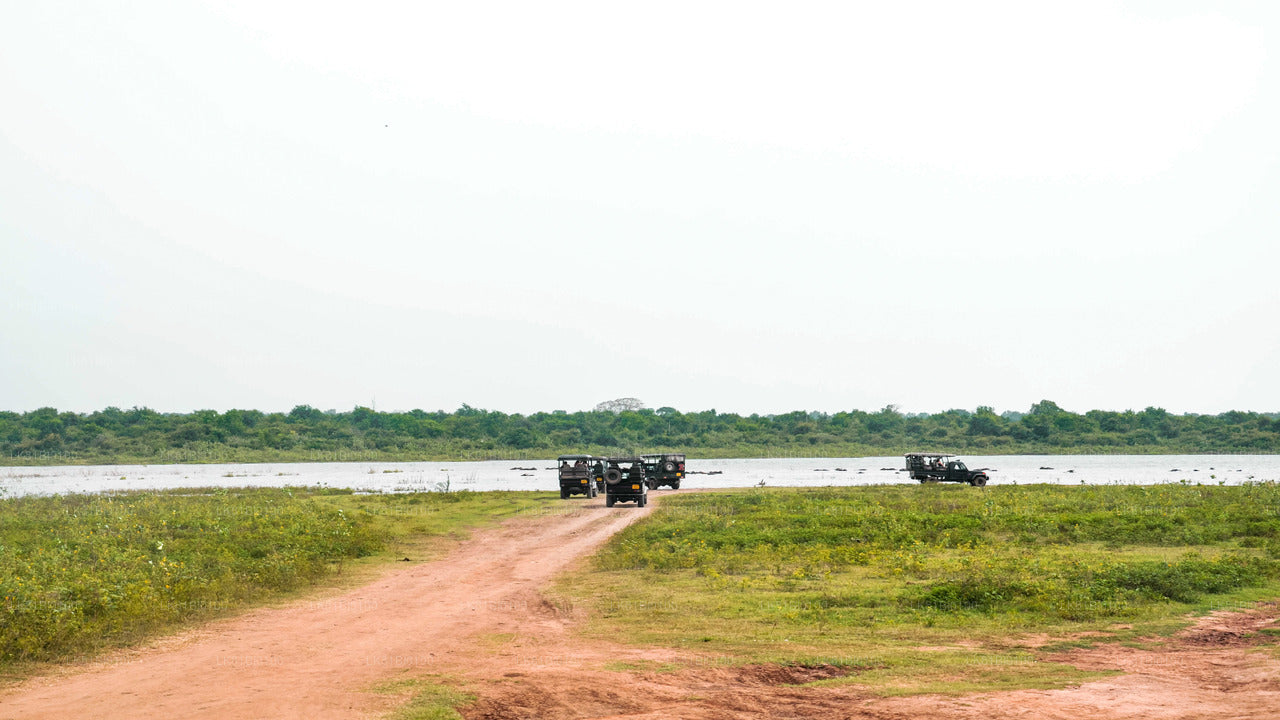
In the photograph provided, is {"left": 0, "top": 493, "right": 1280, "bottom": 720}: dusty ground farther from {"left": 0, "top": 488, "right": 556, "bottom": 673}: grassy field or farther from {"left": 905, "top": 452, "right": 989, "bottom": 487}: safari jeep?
{"left": 905, "top": 452, "right": 989, "bottom": 487}: safari jeep

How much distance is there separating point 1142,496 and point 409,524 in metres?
31.5

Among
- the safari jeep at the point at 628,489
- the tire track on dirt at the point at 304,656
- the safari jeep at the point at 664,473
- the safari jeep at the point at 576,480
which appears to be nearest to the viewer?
the tire track on dirt at the point at 304,656

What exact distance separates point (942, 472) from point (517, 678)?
5065 centimetres

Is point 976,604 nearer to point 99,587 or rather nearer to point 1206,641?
point 1206,641

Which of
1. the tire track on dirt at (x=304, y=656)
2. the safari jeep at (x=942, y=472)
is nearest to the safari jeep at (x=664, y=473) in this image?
the safari jeep at (x=942, y=472)

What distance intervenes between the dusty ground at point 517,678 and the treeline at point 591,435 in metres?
115

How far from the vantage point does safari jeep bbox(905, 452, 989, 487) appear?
186 feet

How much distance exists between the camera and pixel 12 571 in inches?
804

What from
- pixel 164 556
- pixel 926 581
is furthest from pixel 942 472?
pixel 164 556

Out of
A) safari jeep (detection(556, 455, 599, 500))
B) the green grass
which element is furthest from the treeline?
the green grass

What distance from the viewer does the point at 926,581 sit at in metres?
21.7

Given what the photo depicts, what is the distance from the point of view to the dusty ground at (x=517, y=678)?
37.9 ft

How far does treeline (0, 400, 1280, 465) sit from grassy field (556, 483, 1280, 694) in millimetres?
105498

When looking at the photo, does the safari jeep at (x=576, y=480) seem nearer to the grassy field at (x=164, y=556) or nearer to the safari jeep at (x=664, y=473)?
the grassy field at (x=164, y=556)
